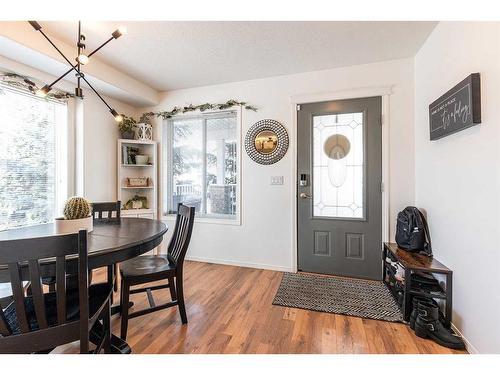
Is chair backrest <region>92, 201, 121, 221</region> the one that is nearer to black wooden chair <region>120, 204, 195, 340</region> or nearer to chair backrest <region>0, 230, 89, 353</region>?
black wooden chair <region>120, 204, 195, 340</region>

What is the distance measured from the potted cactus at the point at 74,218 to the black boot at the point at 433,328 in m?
2.43

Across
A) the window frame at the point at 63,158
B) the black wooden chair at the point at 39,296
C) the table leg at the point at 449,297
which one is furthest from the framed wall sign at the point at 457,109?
the window frame at the point at 63,158

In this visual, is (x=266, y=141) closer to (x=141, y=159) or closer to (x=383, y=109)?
(x=383, y=109)

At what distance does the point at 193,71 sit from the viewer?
9.51 ft

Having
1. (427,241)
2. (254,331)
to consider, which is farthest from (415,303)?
(254,331)

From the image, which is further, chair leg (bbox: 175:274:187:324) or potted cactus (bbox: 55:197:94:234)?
chair leg (bbox: 175:274:187:324)

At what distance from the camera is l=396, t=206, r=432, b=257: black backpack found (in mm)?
2146

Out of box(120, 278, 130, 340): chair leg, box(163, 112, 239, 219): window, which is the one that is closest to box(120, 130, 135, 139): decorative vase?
box(163, 112, 239, 219): window

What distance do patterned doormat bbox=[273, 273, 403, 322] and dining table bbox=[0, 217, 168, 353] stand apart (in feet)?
4.24

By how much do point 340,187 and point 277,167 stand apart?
0.80 meters

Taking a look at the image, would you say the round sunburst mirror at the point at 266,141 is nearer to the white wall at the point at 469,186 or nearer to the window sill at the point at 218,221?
the window sill at the point at 218,221
